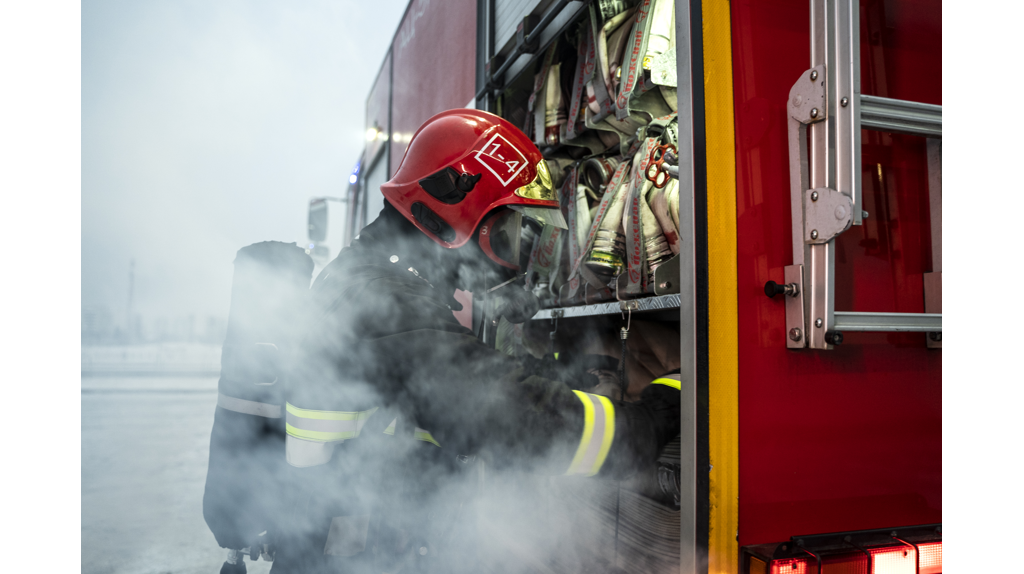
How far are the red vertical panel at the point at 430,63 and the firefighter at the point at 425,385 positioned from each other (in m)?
1.25

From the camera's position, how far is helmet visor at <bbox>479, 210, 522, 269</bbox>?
1993mm

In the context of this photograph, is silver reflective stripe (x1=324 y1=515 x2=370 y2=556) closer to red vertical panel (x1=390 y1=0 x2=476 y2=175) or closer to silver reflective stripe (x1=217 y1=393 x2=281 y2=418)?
silver reflective stripe (x1=217 y1=393 x2=281 y2=418)

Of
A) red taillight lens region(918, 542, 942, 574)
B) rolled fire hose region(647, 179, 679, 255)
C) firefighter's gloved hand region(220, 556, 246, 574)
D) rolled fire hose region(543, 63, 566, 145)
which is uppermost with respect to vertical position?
rolled fire hose region(543, 63, 566, 145)

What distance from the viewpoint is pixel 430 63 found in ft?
13.7

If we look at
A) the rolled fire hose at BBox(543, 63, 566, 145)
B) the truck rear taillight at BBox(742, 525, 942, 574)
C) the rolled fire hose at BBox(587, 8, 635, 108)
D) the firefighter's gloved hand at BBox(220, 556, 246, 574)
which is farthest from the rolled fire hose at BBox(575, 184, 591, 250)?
the firefighter's gloved hand at BBox(220, 556, 246, 574)

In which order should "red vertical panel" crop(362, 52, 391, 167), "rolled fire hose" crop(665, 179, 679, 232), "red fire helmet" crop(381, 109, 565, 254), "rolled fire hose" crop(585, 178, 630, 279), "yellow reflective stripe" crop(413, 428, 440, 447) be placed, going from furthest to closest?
"red vertical panel" crop(362, 52, 391, 167)
"rolled fire hose" crop(585, 178, 630, 279)
"rolled fire hose" crop(665, 179, 679, 232)
"red fire helmet" crop(381, 109, 565, 254)
"yellow reflective stripe" crop(413, 428, 440, 447)

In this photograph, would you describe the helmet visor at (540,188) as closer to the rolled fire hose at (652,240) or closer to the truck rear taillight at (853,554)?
the rolled fire hose at (652,240)

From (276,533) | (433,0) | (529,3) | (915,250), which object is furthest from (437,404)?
(433,0)

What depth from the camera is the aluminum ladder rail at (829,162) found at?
1.17 meters

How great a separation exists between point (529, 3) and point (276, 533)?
2.46 meters

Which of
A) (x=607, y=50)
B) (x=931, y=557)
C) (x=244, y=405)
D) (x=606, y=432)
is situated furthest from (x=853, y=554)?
(x=607, y=50)

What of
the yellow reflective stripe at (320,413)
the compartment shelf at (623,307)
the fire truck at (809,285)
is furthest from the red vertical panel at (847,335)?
the yellow reflective stripe at (320,413)

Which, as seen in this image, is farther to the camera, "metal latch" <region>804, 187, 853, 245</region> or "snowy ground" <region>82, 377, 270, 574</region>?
"snowy ground" <region>82, 377, 270, 574</region>

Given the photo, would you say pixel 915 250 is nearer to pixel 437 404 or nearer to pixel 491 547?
pixel 437 404
